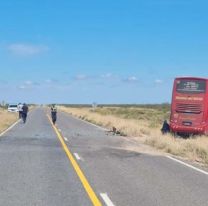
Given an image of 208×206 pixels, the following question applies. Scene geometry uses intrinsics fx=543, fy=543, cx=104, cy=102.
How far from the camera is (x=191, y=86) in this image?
103 ft

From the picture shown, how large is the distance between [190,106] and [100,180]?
19.4 metres

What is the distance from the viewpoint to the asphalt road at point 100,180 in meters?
10.4

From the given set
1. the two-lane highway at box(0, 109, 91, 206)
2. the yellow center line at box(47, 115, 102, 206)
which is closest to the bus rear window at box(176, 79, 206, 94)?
the two-lane highway at box(0, 109, 91, 206)

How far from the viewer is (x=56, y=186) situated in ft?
39.8

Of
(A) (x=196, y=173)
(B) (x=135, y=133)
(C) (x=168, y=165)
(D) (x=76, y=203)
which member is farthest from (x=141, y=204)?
(B) (x=135, y=133)

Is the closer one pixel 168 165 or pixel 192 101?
pixel 168 165

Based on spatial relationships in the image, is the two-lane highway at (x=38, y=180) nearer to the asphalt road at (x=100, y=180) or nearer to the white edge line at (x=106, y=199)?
the asphalt road at (x=100, y=180)

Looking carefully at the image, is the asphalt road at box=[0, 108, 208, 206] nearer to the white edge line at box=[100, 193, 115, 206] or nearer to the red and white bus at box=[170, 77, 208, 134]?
the white edge line at box=[100, 193, 115, 206]

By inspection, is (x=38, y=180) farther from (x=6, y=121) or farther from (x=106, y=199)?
(x=6, y=121)

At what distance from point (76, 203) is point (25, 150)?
1203 centimetres

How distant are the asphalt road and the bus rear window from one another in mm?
11144

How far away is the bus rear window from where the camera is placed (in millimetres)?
31312

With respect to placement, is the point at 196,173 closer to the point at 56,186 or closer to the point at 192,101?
the point at 56,186

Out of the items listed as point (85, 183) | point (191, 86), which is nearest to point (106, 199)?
point (85, 183)
